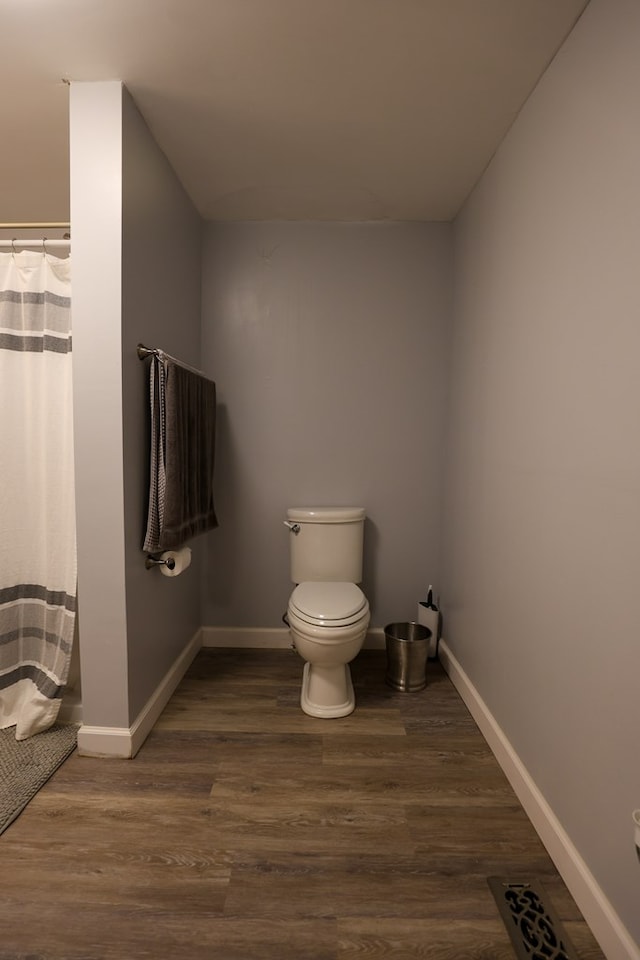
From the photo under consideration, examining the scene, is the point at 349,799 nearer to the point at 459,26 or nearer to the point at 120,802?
the point at 120,802

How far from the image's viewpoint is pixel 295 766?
1.84 m

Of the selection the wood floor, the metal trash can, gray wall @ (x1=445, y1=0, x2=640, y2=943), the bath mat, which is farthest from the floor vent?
the bath mat

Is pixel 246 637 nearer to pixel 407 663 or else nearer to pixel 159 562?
pixel 407 663

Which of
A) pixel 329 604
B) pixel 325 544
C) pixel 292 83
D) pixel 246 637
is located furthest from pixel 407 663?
pixel 292 83

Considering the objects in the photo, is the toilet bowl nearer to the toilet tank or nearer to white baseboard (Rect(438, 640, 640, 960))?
the toilet tank

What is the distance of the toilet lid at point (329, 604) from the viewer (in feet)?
6.80

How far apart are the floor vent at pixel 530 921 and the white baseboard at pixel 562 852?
75mm

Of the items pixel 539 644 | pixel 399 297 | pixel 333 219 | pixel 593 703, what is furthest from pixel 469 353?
pixel 593 703

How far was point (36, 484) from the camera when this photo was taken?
1.97 metres

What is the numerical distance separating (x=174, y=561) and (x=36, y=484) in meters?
0.58

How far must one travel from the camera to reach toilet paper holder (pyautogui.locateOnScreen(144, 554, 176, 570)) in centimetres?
201

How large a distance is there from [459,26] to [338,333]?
4.68 feet

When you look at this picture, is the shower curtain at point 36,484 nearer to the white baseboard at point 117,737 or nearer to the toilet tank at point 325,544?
the white baseboard at point 117,737

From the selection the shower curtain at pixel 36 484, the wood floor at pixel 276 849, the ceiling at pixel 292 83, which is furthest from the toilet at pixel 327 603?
the ceiling at pixel 292 83
